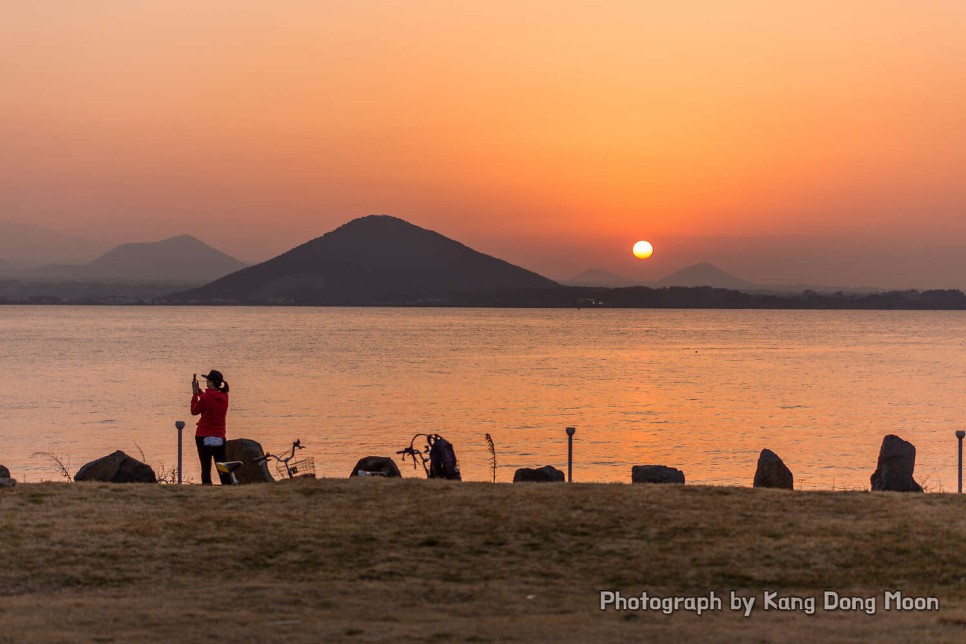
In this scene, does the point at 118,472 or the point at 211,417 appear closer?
the point at 211,417

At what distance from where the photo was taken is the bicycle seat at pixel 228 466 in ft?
58.0

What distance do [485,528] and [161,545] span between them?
148 inches

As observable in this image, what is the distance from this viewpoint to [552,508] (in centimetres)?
1459

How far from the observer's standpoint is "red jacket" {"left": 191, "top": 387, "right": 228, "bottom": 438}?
57.6 ft

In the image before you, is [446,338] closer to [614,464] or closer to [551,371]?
[551,371]

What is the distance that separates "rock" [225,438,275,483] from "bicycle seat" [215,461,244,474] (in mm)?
818

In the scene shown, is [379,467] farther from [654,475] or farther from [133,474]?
[654,475]

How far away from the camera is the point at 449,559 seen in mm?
12492

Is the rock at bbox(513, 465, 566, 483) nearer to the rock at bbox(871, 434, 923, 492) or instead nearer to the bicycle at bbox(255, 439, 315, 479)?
the bicycle at bbox(255, 439, 315, 479)

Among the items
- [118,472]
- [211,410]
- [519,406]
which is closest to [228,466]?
[211,410]

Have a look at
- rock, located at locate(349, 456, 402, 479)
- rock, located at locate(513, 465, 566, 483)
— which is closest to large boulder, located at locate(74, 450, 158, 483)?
rock, located at locate(349, 456, 402, 479)

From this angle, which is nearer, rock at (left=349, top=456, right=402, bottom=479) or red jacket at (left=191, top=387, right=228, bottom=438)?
red jacket at (left=191, top=387, right=228, bottom=438)

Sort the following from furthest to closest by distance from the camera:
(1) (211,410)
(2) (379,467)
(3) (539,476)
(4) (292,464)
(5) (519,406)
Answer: (5) (519,406), (4) (292,464), (3) (539,476), (2) (379,467), (1) (211,410)

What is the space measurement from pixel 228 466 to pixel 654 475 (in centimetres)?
703
